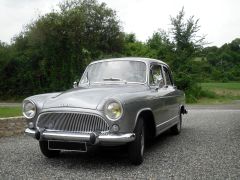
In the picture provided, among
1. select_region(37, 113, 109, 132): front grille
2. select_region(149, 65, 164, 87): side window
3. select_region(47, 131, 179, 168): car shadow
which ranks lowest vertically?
select_region(47, 131, 179, 168): car shadow

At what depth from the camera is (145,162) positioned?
6.78 meters

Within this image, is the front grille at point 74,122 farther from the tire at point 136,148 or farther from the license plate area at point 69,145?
the tire at point 136,148

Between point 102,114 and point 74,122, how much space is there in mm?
460

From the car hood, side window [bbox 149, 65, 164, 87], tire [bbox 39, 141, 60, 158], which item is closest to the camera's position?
the car hood

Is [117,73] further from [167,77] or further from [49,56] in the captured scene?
[49,56]

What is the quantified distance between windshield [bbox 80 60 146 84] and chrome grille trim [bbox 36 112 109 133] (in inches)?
64.2

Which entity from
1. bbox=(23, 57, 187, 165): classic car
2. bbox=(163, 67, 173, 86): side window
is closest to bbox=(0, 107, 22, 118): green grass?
bbox=(163, 67, 173, 86): side window

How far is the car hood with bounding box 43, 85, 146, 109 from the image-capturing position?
6238 mm

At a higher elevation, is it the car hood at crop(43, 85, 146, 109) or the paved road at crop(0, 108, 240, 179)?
the car hood at crop(43, 85, 146, 109)

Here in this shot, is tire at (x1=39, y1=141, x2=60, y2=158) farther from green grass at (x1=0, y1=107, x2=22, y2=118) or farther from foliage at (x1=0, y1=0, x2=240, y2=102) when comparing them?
foliage at (x1=0, y1=0, x2=240, y2=102)

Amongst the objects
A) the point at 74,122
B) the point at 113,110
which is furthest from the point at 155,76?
the point at 74,122

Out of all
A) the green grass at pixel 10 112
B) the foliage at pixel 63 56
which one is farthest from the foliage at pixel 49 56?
the green grass at pixel 10 112

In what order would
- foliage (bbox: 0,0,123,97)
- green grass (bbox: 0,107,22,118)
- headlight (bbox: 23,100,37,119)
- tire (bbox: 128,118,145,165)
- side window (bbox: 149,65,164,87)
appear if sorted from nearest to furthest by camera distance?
tire (bbox: 128,118,145,165) → headlight (bbox: 23,100,37,119) → side window (bbox: 149,65,164,87) → green grass (bbox: 0,107,22,118) → foliage (bbox: 0,0,123,97)

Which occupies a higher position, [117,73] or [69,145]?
[117,73]
